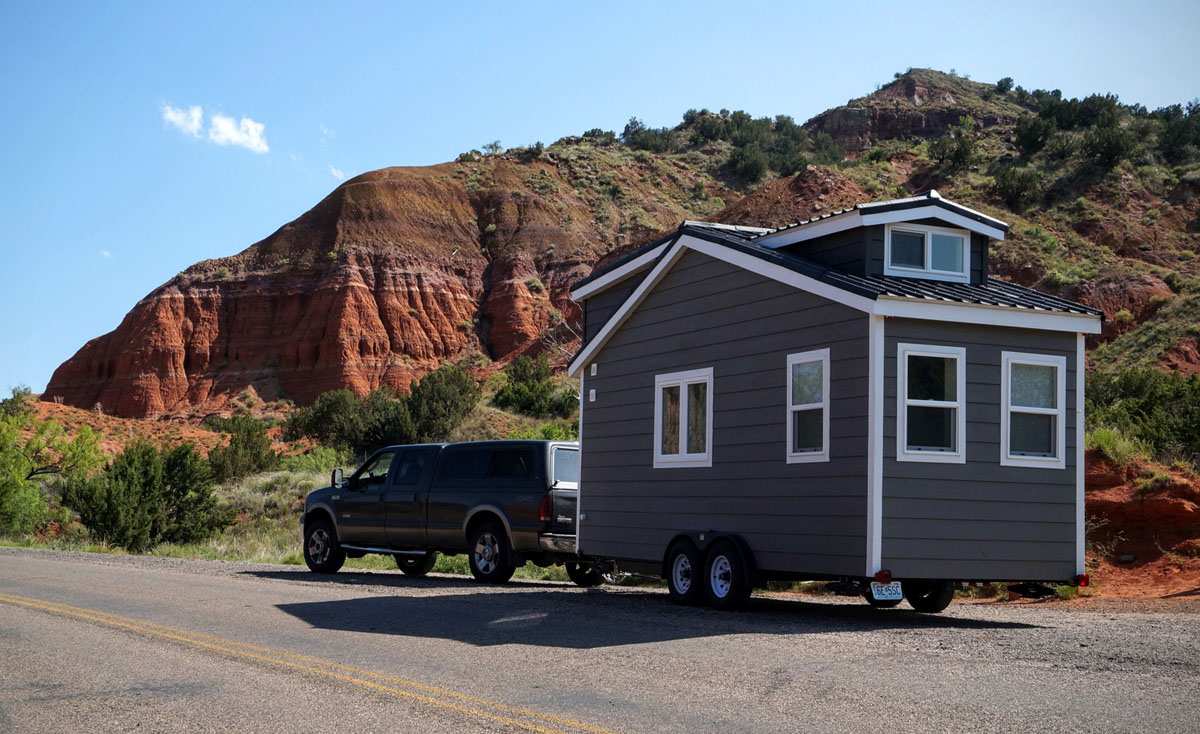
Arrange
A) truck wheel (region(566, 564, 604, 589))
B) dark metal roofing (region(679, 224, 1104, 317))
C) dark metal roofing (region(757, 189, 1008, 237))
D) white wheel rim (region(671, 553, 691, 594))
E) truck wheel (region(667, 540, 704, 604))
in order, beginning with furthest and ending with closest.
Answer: truck wheel (region(566, 564, 604, 589)) < white wheel rim (region(671, 553, 691, 594)) < truck wheel (region(667, 540, 704, 604)) < dark metal roofing (region(757, 189, 1008, 237)) < dark metal roofing (region(679, 224, 1104, 317))

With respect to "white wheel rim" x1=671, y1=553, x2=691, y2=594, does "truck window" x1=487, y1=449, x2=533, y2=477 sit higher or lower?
higher

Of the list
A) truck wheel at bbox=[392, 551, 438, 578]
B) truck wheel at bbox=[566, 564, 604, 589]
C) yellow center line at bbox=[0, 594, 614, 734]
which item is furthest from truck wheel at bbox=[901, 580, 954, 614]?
truck wheel at bbox=[392, 551, 438, 578]

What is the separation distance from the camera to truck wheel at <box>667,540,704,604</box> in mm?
13453

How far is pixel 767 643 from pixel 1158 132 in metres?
59.4

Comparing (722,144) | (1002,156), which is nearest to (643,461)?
(1002,156)

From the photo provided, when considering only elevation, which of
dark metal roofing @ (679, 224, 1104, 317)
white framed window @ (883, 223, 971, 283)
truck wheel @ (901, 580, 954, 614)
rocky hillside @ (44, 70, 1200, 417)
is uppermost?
rocky hillside @ (44, 70, 1200, 417)

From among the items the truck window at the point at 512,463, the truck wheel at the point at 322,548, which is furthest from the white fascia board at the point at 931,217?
the truck wheel at the point at 322,548

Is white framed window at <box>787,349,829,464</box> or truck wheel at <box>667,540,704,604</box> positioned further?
truck wheel at <box>667,540,704,604</box>

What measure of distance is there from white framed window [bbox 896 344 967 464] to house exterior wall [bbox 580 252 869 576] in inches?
15.9

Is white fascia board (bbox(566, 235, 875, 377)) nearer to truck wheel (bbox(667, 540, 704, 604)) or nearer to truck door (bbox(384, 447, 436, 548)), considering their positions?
truck door (bbox(384, 447, 436, 548))

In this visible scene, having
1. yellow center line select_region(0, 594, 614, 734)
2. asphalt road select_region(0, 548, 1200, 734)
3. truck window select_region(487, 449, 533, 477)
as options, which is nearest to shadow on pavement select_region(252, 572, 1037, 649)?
asphalt road select_region(0, 548, 1200, 734)

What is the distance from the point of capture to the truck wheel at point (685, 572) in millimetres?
13453

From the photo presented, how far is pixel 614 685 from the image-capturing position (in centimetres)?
790

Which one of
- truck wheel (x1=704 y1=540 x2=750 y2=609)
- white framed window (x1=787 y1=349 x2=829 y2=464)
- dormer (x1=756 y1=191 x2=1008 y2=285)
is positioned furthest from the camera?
dormer (x1=756 y1=191 x2=1008 y2=285)
